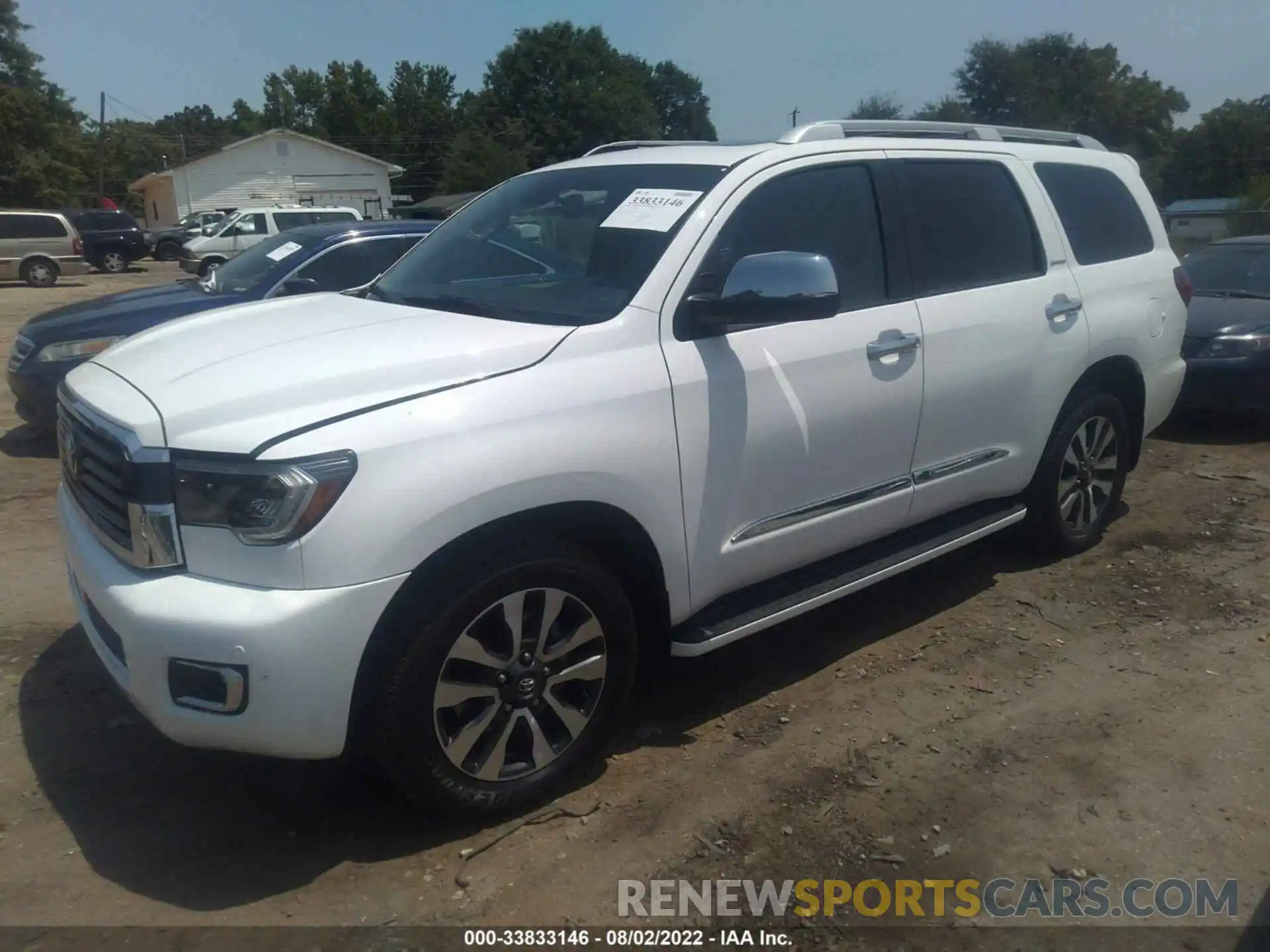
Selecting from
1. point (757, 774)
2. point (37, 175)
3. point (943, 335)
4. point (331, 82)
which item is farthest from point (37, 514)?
point (331, 82)

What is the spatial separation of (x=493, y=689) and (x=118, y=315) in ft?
18.0

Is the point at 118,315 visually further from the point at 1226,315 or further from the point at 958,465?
the point at 1226,315

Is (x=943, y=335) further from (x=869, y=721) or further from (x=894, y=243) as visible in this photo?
(x=869, y=721)

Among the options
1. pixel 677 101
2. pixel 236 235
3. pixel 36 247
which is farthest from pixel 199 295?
pixel 677 101

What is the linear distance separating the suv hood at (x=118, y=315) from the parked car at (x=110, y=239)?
25945mm

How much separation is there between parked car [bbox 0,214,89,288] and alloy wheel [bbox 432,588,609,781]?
2636 cm

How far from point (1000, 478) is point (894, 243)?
1211 mm

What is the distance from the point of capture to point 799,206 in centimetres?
382

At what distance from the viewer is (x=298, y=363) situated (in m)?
3.01

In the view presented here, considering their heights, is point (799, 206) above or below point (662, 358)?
above

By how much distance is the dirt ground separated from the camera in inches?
113


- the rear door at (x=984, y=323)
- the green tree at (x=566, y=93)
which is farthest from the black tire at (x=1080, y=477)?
the green tree at (x=566, y=93)

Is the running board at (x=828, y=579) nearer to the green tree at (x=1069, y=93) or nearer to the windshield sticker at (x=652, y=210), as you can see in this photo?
the windshield sticker at (x=652, y=210)

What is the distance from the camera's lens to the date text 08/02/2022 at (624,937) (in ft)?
8.75
